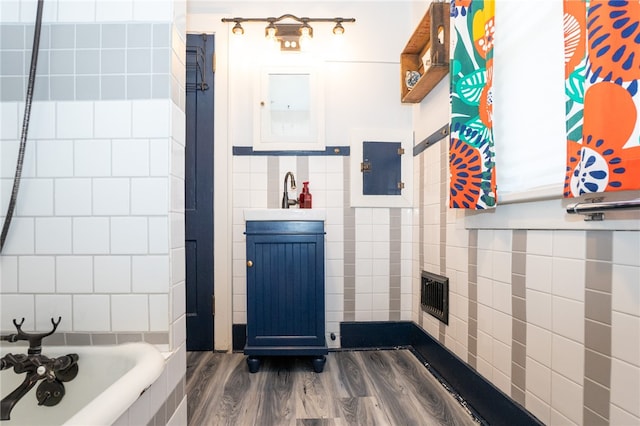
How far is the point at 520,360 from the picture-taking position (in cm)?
108

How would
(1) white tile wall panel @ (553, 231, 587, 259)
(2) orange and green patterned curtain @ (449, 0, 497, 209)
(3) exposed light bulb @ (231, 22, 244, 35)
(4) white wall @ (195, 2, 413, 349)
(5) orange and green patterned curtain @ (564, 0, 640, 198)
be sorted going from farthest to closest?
(4) white wall @ (195, 2, 413, 349) < (3) exposed light bulb @ (231, 22, 244, 35) < (2) orange and green patterned curtain @ (449, 0, 497, 209) < (1) white tile wall panel @ (553, 231, 587, 259) < (5) orange and green patterned curtain @ (564, 0, 640, 198)

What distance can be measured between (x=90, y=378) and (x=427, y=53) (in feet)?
7.31

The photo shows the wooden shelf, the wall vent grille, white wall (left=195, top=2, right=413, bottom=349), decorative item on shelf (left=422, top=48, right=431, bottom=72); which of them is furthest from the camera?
white wall (left=195, top=2, right=413, bottom=349)

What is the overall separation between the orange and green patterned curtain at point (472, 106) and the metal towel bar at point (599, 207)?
0.32m

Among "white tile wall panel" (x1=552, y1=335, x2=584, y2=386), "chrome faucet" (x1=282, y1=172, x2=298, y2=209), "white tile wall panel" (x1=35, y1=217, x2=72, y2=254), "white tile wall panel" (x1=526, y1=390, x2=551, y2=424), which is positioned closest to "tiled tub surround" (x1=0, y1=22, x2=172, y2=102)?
"white tile wall panel" (x1=35, y1=217, x2=72, y2=254)

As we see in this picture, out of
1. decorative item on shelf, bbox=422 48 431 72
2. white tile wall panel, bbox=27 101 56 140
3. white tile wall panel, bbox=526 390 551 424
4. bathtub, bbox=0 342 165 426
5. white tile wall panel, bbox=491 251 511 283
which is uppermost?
decorative item on shelf, bbox=422 48 431 72

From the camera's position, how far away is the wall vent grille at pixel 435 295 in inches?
63.7

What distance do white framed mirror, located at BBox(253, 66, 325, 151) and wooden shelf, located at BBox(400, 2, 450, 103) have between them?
0.59 meters

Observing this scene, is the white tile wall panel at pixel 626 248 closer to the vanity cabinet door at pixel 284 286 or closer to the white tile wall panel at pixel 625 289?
the white tile wall panel at pixel 625 289

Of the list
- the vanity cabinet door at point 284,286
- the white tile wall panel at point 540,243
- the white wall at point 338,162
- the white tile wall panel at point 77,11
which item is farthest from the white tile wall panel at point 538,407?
the white tile wall panel at point 77,11

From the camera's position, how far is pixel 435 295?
173 centimetres

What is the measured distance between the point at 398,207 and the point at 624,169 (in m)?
1.46

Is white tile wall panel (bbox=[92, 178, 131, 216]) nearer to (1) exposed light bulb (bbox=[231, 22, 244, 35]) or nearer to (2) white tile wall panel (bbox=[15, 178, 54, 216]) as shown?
(2) white tile wall panel (bbox=[15, 178, 54, 216])

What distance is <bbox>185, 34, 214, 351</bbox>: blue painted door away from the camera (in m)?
2.02
